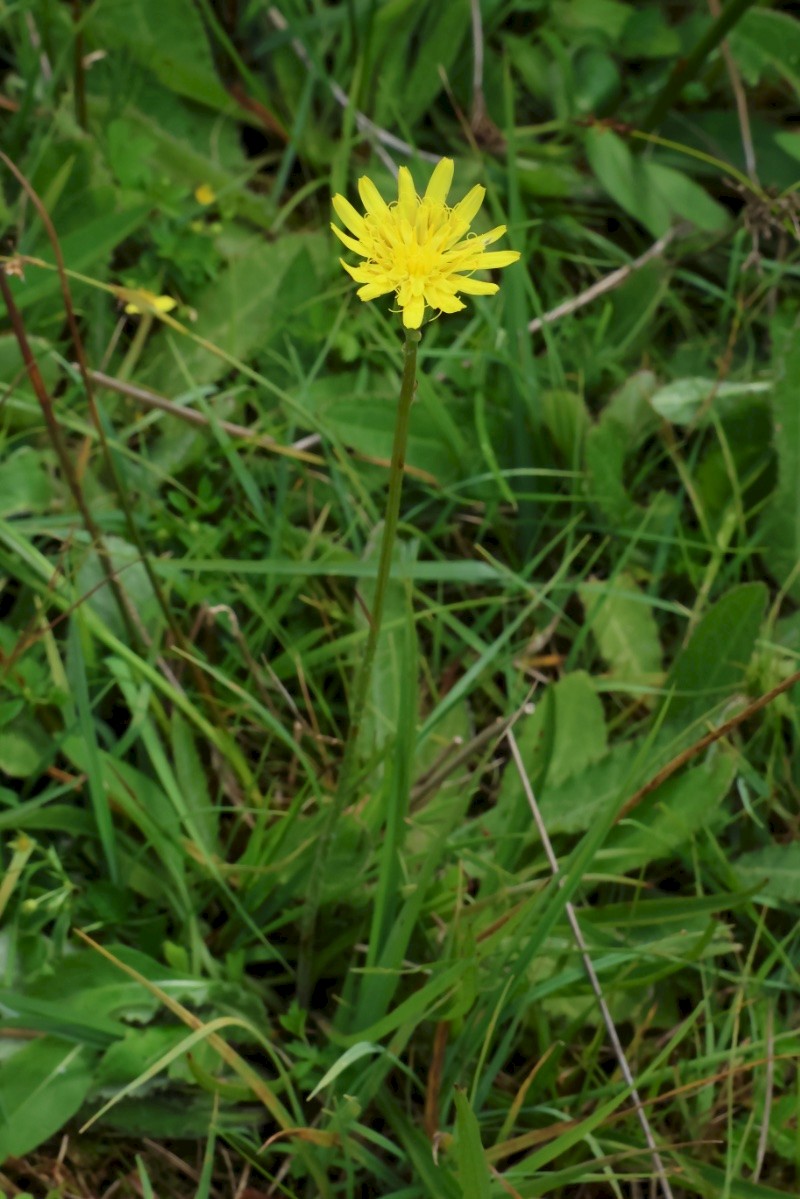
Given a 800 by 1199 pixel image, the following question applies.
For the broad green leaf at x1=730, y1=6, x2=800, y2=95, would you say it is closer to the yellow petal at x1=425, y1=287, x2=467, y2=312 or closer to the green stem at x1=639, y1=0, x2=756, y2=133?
the green stem at x1=639, y1=0, x2=756, y2=133

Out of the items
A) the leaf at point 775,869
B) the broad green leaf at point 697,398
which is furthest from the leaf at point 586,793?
the broad green leaf at point 697,398

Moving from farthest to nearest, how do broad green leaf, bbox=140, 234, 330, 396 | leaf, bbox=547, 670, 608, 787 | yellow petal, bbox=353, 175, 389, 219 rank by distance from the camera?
broad green leaf, bbox=140, 234, 330, 396
leaf, bbox=547, 670, 608, 787
yellow petal, bbox=353, 175, 389, 219

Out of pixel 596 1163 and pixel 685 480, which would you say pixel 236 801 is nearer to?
pixel 596 1163

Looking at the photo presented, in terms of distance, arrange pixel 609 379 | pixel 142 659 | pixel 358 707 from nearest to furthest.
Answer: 1. pixel 358 707
2. pixel 142 659
3. pixel 609 379

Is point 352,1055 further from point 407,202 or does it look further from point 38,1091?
point 407,202

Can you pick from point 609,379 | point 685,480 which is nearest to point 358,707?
point 685,480

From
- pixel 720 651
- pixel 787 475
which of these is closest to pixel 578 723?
pixel 720 651

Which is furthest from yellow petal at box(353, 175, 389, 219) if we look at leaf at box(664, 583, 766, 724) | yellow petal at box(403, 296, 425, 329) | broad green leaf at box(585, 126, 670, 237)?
broad green leaf at box(585, 126, 670, 237)
